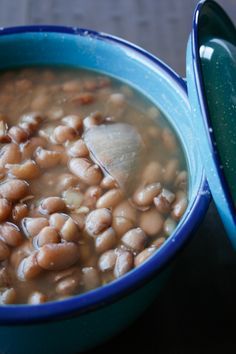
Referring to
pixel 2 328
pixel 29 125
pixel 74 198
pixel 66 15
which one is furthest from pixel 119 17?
pixel 2 328

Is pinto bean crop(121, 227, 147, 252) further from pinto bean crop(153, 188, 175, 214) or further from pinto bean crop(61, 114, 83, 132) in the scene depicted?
pinto bean crop(61, 114, 83, 132)

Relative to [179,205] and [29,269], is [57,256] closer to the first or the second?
[29,269]

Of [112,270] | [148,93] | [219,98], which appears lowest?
[112,270]

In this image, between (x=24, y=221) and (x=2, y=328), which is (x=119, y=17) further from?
(x=2, y=328)

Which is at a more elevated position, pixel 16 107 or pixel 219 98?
pixel 219 98

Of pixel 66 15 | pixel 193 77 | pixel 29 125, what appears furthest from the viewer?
pixel 66 15

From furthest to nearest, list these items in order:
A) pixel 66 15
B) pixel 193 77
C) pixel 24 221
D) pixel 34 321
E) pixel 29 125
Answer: pixel 66 15, pixel 29 125, pixel 24 221, pixel 193 77, pixel 34 321
